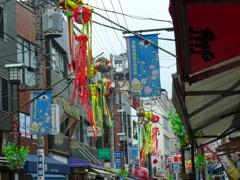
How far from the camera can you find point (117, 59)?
6469cm

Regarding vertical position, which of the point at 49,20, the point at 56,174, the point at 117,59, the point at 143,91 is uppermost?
the point at 117,59

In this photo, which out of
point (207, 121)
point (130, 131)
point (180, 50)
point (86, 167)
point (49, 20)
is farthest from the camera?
point (130, 131)

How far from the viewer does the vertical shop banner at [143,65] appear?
1859 centimetres

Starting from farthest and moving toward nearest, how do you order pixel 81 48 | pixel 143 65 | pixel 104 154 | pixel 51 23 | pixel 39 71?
pixel 104 154 < pixel 81 48 < pixel 51 23 < pixel 39 71 < pixel 143 65

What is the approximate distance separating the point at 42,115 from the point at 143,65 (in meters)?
5.10

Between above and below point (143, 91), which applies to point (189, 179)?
below

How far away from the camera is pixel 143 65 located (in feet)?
62.0

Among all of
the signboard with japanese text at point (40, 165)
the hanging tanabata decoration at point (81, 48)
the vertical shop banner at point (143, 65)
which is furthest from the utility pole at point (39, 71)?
the vertical shop banner at point (143, 65)

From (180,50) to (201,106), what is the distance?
173 inches

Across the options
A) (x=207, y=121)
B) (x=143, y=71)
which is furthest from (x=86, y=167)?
(x=207, y=121)

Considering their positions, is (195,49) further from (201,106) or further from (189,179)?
→ (189,179)

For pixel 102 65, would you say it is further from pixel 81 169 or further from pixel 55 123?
pixel 81 169

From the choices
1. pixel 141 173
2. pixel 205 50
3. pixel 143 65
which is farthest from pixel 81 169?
pixel 205 50

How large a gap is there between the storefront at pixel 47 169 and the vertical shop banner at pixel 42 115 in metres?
3.61
